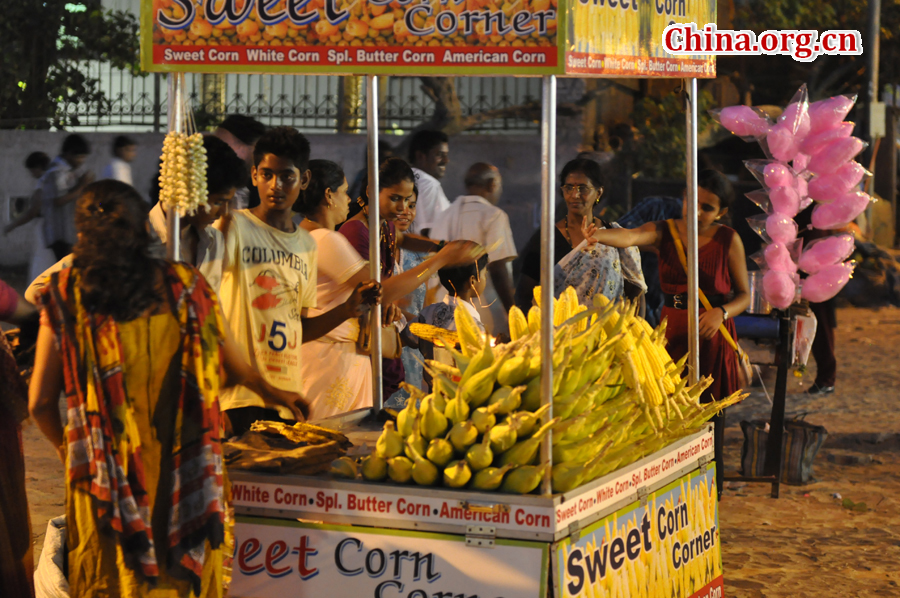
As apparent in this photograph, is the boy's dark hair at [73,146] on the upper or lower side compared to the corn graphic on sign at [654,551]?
upper

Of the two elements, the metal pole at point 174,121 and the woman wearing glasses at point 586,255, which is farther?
the woman wearing glasses at point 586,255

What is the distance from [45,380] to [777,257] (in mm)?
4276

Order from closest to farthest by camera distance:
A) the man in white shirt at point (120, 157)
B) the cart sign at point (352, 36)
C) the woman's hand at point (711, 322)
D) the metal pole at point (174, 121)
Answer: the cart sign at point (352, 36), the metal pole at point (174, 121), the woman's hand at point (711, 322), the man in white shirt at point (120, 157)

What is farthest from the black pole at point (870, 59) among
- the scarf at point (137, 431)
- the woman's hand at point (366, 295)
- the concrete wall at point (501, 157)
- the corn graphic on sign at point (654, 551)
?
the scarf at point (137, 431)

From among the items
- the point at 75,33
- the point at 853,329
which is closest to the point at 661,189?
the point at 853,329

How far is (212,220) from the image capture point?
14.1 ft

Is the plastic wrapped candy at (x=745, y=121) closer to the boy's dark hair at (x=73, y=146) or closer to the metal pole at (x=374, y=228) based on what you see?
the metal pole at (x=374, y=228)

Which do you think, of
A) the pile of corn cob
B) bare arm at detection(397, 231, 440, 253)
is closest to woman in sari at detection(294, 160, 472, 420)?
bare arm at detection(397, 231, 440, 253)

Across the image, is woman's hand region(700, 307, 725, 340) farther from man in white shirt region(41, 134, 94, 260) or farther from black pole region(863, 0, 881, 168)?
black pole region(863, 0, 881, 168)

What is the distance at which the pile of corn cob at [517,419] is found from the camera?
9.68 ft

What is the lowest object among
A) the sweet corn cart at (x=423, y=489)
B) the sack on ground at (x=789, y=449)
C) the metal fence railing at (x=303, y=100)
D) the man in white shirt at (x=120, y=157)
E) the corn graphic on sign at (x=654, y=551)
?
the sack on ground at (x=789, y=449)

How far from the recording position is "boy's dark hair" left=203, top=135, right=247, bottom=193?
4.23 meters

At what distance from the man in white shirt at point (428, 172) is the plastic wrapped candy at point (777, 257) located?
2.49 meters

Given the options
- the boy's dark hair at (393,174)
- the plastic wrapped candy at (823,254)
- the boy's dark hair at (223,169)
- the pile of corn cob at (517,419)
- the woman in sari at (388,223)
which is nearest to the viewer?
the pile of corn cob at (517,419)
